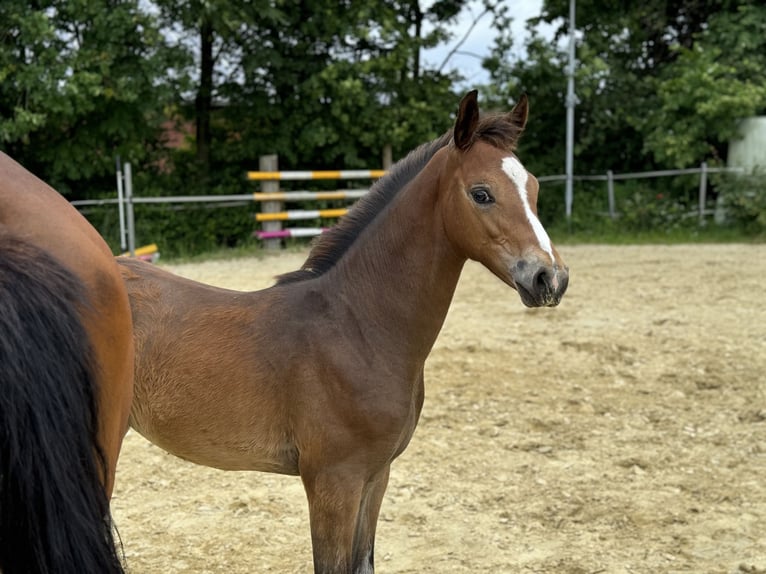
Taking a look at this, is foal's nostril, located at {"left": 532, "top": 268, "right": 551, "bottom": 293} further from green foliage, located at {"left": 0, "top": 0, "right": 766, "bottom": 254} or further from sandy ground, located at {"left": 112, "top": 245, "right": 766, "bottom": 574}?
green foliage, located at {"left": 0, "top": 0, "right": 766, "bottom": 254}

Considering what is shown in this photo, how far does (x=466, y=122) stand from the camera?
2.34 m

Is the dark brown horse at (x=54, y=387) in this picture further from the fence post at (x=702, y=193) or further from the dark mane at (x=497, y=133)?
the fence post at (x=702, y=193)

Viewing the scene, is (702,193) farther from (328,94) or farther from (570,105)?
(328,94)

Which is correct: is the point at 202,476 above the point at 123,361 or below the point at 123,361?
below

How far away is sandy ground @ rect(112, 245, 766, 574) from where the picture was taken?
312 centimetres

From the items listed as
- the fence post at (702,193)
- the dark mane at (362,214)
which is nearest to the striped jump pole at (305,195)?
the fence post at (702,193)

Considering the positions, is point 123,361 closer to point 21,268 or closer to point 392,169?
point 21,268

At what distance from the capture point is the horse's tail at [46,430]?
3.70 feet

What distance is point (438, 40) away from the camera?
14648 millimetres

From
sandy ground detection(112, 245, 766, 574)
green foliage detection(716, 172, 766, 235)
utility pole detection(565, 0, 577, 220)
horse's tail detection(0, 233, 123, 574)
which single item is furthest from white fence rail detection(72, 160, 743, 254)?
horse's tail detection(0, 233, 123, 574)

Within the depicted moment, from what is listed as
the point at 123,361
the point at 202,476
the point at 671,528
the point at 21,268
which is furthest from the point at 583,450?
the point at 21,268

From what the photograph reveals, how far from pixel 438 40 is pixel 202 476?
12395 millimetres

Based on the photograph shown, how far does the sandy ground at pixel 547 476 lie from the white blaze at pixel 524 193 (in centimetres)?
148

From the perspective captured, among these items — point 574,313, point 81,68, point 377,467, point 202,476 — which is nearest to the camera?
point 377,467
